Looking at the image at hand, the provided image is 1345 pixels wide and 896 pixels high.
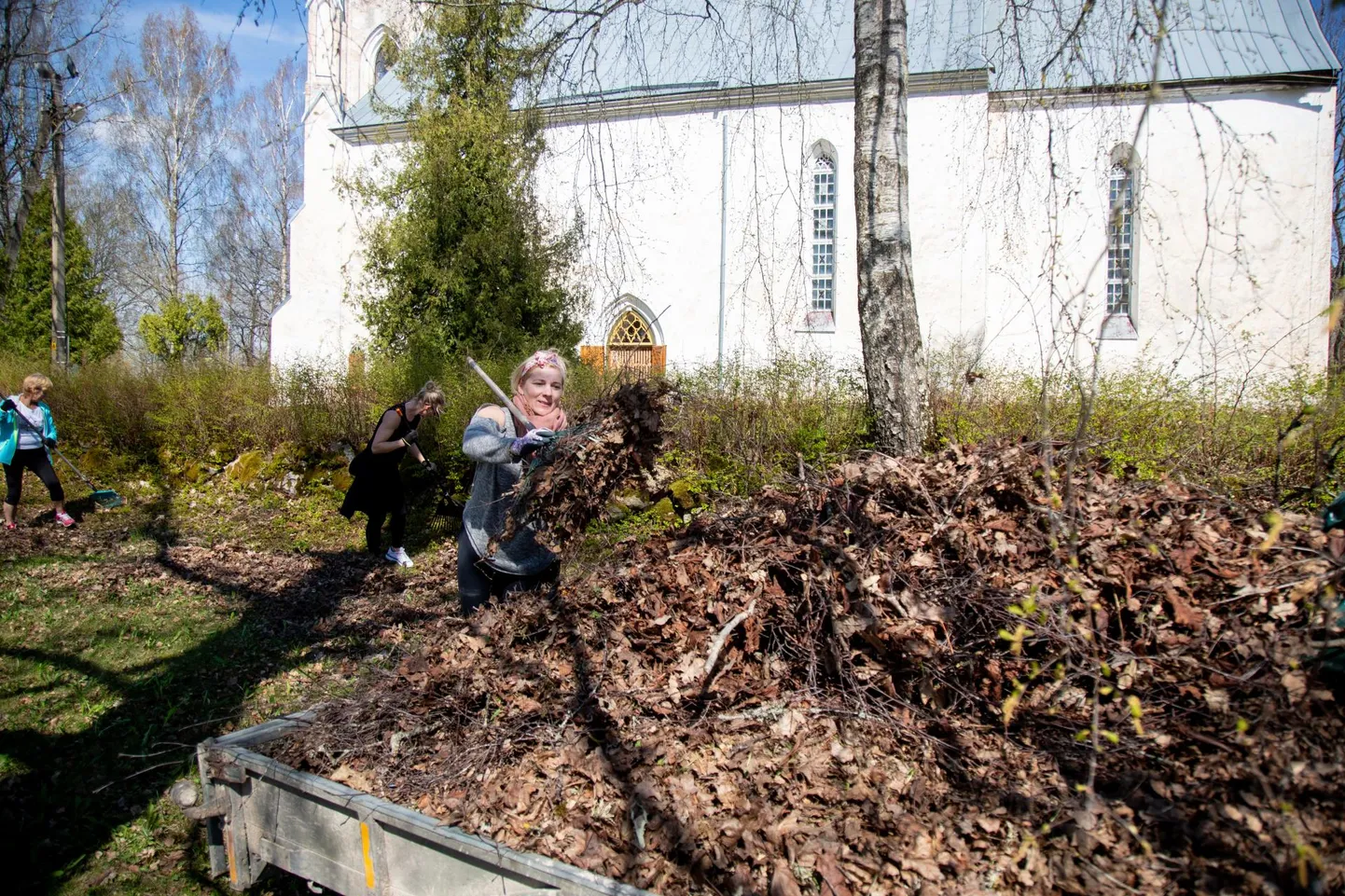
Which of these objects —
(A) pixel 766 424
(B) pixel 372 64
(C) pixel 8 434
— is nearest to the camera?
(A) pixel 766 424

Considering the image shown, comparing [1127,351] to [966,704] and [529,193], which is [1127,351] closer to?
[529,193]

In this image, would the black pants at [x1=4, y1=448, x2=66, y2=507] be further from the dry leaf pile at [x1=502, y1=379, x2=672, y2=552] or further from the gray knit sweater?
the dry leaf pile at [x1=502, y1=379, x2=672, y2=552]

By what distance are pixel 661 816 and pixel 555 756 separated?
457mm

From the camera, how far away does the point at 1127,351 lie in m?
16.9

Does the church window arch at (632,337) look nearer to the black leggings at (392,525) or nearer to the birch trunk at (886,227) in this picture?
the black leggings at (392,525)

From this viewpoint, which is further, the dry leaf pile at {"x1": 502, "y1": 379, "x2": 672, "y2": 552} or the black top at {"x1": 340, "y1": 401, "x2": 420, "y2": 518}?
the black top at {"x1": 340, "y1": 401, "x2": 420, "y2": 518}

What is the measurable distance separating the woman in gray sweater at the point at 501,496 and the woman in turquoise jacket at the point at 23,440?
8.23 m

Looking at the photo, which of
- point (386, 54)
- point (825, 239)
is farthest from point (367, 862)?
point (825, 239)

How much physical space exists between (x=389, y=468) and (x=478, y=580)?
14.9 ft

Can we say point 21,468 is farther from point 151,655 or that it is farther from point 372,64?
point 372,64

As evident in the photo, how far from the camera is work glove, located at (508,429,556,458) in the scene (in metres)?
3.43

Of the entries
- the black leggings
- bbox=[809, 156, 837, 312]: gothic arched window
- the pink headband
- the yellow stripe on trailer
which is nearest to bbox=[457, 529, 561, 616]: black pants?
the pink headband

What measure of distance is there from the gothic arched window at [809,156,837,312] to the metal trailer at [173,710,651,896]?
53.4 ft

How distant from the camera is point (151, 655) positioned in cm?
550
